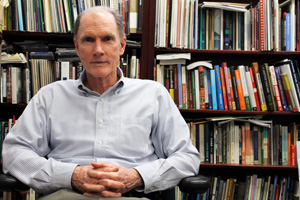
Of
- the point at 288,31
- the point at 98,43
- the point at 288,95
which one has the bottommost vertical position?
the point at 288,95

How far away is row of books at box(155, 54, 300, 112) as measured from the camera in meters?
2.03

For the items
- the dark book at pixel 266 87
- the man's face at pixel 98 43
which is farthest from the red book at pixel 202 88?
the man's face at pixel 98 43

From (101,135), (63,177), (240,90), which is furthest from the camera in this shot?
(240,90)

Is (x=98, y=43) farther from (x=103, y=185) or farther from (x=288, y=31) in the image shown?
(x=288, y=31)

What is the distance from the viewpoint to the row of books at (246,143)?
2066mm

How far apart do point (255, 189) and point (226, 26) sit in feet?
4.15

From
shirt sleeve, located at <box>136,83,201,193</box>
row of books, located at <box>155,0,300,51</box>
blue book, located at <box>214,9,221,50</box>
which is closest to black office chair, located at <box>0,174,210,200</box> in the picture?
shirt sleeve, located at <box>136,83,201,193</box>

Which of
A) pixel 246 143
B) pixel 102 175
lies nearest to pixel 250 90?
pixel 246 143

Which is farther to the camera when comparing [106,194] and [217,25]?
[217,25]

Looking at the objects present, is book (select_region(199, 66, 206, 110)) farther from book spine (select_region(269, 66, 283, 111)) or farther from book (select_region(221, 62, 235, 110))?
book spine (select_region(269, 66, 283, 111))

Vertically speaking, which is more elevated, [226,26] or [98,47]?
[226,26]

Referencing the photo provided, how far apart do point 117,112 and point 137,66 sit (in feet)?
2.60

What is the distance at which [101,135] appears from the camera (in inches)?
49.9

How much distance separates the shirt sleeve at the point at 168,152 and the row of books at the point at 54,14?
0.83m
